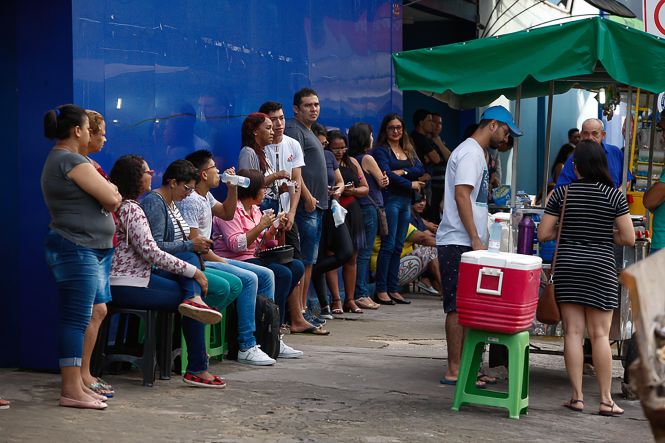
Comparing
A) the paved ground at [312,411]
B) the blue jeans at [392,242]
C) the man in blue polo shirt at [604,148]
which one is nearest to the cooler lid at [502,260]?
the paved ground at [312,411]

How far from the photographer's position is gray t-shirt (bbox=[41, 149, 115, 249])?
7023mm

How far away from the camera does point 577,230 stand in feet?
25.1

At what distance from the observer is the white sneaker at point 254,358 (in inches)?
357

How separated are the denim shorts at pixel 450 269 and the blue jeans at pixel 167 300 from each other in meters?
1.75

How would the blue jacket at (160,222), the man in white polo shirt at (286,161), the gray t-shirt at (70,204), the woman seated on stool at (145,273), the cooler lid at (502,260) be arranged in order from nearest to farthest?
the gray t-shirt at (70,204) < the cooler lid at (502,260) < the woman seated on stool at (145,273) < the blue jacket at (160,222) < the man in white polo shirt at (286,161)

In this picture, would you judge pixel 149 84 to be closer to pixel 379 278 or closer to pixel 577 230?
pixel 577 230

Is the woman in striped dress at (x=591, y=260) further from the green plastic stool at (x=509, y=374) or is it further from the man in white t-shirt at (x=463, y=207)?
the man in white t-shirt at (x=463, y=207)

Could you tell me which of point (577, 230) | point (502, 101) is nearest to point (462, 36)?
point (502, 101)

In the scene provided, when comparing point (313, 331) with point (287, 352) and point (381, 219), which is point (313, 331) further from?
point (381, 219)

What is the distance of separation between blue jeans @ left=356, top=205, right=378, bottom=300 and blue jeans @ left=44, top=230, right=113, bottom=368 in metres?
6.06

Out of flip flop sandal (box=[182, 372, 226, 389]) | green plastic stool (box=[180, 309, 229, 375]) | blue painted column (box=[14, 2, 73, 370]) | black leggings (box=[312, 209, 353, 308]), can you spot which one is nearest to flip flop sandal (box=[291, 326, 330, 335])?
black leggings (box=[312, 209, 353, 308])

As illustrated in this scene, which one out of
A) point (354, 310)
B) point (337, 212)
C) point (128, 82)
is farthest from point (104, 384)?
point (354, 310)

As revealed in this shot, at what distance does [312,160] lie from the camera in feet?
37.0

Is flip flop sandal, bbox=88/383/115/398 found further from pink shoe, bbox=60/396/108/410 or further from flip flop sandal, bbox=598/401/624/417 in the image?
flip flop sandal, bbox=598/401/624/417
